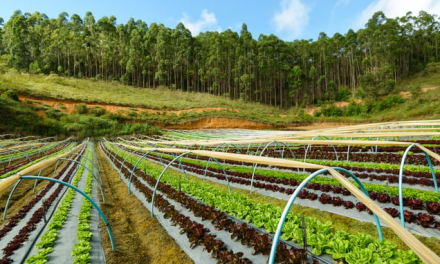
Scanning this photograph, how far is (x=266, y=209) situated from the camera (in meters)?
6.04

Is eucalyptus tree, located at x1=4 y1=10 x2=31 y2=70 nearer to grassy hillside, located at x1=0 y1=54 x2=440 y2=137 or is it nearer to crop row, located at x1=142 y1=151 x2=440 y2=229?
grassy hillside, located at x1=0 y1=54 x2=440 y2=137

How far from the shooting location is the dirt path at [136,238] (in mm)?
5207

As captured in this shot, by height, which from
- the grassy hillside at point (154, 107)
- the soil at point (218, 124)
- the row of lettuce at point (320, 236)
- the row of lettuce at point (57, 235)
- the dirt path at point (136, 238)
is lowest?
the dirt path at point (136, 238)

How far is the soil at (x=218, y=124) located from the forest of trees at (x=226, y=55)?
20438 millimetres

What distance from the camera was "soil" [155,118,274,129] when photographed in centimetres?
4371

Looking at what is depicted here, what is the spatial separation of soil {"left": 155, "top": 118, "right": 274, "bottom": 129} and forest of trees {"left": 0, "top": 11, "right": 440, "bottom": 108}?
20438 millimetres

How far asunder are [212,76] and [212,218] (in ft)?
224

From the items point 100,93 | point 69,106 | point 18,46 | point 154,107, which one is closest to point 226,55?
point 154,107

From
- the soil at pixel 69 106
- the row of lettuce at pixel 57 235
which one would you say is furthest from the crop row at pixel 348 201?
the soil at pixel 69 106

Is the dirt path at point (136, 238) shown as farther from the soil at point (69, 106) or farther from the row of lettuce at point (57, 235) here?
the soil at point (69, 106)

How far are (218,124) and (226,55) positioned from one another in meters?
35.9

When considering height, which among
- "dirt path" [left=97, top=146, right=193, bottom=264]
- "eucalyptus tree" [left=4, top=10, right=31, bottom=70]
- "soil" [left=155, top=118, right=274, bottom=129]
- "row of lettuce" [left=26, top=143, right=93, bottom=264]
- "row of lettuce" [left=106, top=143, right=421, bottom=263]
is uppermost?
"eucalyptus tree" [left=4, top=10, right=31, bottom=70]

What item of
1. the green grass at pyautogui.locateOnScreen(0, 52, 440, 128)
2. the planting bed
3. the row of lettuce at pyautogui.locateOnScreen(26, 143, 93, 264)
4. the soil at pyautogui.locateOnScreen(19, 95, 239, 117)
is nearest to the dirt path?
the planting bed

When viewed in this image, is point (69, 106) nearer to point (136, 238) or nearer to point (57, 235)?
point (57, 235)
